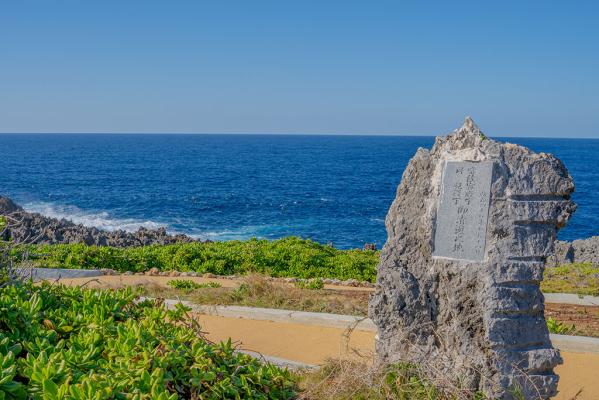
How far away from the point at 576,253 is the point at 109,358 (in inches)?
744

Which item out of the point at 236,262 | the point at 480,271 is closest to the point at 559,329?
the point at 480,271

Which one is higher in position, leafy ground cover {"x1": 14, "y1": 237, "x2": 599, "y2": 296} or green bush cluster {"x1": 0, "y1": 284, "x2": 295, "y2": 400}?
green bush cluster {"x1": 0, "y1": 284, "x2": 295, "y2": 400}

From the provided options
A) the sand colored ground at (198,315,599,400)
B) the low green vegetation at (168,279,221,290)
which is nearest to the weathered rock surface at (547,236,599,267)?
the low green vegetation at (168,279,221,290)

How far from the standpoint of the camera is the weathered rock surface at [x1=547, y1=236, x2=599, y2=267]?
1875cm

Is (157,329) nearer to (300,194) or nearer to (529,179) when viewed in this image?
(529,179)

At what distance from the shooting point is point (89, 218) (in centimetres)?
3700

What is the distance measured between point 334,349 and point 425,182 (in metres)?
2.71

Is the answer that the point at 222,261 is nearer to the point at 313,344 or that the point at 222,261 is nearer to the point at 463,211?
the point at 313,344

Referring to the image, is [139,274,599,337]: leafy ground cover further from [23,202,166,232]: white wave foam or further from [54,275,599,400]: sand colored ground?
[23,202,166,232]: white wave foam

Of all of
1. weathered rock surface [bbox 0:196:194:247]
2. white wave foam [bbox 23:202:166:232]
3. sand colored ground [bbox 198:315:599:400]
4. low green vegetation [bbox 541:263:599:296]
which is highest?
sand colored ground [bbox 198:315:599:400]

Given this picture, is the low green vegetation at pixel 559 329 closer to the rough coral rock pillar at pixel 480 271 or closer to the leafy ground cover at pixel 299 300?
the leafy ground cover at pixel 299 300

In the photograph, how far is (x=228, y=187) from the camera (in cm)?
5725

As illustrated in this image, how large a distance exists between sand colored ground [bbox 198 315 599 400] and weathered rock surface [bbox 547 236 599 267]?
1163cm

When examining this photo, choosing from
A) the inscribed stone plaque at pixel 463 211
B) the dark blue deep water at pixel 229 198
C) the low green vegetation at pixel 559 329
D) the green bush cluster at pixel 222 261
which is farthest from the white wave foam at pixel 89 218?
the inscribed stone plaque at pixel 463 211
